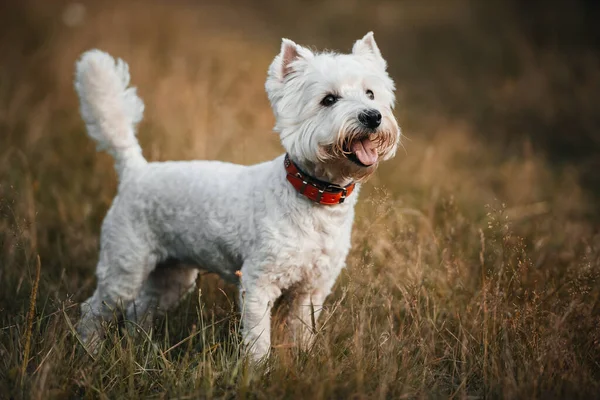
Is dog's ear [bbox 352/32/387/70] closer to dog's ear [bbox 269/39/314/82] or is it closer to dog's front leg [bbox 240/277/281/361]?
dog's ear [bbox 269/39/314/82]

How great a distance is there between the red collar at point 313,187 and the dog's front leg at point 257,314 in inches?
22.2

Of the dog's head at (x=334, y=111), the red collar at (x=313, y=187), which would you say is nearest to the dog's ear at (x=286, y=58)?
the dog's head at (x=334, y=111)

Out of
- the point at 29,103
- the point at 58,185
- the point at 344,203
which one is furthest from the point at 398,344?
the point at 29,103

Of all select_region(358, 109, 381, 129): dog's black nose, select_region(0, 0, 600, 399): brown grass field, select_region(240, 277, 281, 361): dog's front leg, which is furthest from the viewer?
select_region(240, 277, 281, 361): dog's front leg

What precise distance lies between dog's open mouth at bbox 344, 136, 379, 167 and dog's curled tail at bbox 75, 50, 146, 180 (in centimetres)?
162

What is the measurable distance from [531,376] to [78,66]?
11.1ft

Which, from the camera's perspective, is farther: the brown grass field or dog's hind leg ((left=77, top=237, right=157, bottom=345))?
dog's hind leg ((left=77, top=237, right=157, bottom=345))

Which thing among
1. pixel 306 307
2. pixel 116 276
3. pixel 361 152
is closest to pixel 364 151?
pixel 361 152

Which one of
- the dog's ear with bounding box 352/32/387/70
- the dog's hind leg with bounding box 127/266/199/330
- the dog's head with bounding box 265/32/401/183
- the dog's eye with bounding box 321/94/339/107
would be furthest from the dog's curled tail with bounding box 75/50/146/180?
the dog's ear with bounding box 352/32/387/70

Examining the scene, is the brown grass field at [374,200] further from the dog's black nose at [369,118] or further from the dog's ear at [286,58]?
the dog's ear at [286,58]

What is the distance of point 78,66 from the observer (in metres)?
4.00

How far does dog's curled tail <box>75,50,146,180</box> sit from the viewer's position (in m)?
3.98

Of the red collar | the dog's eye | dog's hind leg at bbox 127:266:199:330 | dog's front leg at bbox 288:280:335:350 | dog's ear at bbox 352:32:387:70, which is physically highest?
dog's ear at bbox 352:32:387:70

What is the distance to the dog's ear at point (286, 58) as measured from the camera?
3.44 metres
